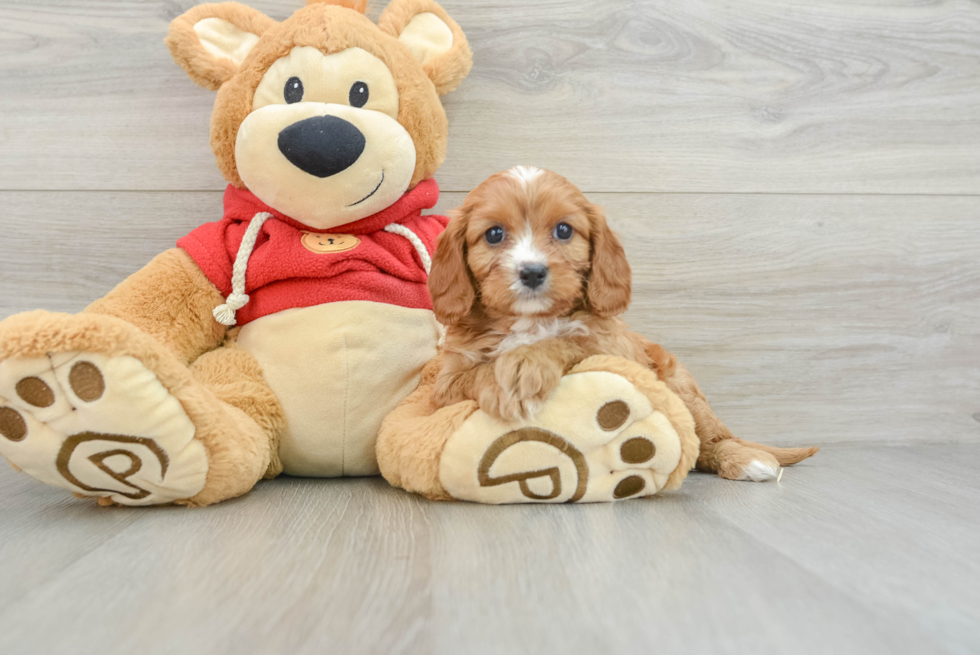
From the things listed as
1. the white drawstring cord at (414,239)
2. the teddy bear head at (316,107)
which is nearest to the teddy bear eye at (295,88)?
the teddy bear head at (316,107)

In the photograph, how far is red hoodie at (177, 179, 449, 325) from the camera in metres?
1.44

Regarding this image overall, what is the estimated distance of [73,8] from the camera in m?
1.76

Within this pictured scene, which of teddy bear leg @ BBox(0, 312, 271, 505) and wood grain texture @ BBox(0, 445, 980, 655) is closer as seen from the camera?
wood grain texture @ BBox(0, 445, 980, 655)

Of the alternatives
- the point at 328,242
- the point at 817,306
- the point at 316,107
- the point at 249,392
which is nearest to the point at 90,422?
the point at 249,392

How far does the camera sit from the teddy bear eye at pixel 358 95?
1.40 metres

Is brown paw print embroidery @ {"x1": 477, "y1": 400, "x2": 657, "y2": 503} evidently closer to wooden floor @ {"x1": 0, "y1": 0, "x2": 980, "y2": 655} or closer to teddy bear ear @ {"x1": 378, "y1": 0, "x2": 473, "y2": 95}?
wooden floor @ {"x1": 0, "y1": 0, "x2": 980, "y2": 655}

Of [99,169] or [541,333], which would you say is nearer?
[541,333]

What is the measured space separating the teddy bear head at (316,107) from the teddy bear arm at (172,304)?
0.75 feet

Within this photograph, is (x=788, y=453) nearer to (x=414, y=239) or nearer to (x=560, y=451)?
(x=560, y=451)

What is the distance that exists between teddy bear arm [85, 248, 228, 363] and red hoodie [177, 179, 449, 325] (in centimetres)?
3

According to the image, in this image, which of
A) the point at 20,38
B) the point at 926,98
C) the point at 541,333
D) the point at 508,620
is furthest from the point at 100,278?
the point at 926,98

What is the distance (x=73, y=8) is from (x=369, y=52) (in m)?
0.92

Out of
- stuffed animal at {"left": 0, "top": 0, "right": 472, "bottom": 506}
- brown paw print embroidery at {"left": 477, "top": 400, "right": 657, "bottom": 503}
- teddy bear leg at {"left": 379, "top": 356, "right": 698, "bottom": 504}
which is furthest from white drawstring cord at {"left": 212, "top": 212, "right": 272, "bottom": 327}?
brown paw print embroidery at {"left": 477, "top": 400, "right": 657, "bottom": 503}

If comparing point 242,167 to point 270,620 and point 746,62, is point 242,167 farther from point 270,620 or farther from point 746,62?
point 746,62
